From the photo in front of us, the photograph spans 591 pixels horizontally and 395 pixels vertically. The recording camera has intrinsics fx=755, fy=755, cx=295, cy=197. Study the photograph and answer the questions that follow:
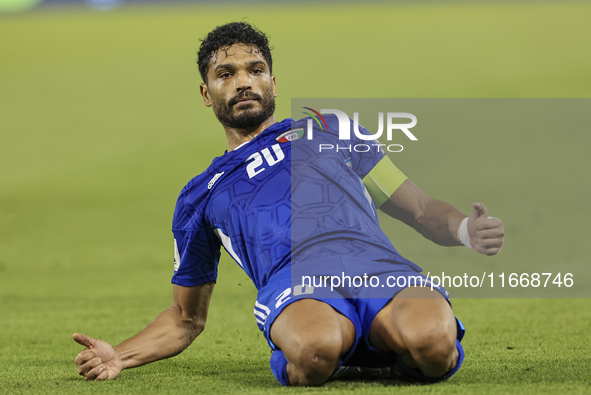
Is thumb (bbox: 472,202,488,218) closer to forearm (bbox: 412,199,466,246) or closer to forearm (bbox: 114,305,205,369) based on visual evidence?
forearm (bbox: 412,199,466,246)

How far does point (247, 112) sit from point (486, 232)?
1156 mm

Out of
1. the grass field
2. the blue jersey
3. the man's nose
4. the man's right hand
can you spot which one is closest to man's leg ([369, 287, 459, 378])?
the grass field

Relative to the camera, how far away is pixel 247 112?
10.6 feet

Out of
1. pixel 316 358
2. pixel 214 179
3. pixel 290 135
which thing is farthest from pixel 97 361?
pixel 290 135

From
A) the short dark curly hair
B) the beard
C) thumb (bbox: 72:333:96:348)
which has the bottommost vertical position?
thumb (bbox: 72:333:96:348)

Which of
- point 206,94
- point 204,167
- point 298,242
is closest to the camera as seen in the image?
point 298,242

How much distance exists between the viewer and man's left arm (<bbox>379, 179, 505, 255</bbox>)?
2699mm

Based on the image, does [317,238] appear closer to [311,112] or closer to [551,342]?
[311,112]

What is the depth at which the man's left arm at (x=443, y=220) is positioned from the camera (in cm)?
270

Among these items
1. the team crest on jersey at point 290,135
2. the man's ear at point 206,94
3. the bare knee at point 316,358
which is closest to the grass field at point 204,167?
the bare knee at point 316,358

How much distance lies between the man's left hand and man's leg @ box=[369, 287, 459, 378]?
27cm

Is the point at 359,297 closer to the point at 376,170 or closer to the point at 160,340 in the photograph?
the point at 376,170

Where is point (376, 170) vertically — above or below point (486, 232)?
above

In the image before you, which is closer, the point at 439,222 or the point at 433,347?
the point at 433,347
